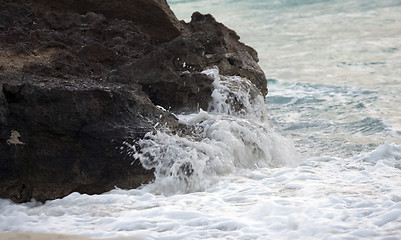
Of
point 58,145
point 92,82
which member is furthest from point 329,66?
point 58,145

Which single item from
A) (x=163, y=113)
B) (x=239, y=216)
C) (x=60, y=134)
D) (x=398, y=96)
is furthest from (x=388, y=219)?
(x=398, y=96)

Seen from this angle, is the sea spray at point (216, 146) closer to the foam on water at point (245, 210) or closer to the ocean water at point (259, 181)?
the ocean water at point (259, 181)

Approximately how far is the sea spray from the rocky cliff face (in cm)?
12

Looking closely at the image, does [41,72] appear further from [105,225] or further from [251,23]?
[251,23]

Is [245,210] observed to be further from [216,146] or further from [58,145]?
[58,145]

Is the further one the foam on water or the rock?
the rock

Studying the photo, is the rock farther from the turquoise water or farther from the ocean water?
the turquoise water

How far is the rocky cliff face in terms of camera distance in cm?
471

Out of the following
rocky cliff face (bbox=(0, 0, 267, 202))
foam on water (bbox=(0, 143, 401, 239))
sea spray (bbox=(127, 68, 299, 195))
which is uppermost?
rocky cliff face (bbox=(0, 0, 267, 202))

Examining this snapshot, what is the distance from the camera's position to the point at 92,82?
5035mm

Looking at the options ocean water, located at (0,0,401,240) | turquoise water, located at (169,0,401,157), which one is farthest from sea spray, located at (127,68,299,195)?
turquoise water, located at (169,0,401,157)

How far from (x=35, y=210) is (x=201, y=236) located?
4.41 ft

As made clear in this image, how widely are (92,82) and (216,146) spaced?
3.73 feet

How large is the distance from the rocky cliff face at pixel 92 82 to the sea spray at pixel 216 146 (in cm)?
12
